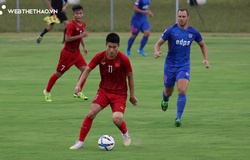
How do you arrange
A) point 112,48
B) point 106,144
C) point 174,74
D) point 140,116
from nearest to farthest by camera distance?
point 106,144 → point 112,48 → point 174,74 → point 140,116

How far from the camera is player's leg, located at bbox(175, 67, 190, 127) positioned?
14.1 metres

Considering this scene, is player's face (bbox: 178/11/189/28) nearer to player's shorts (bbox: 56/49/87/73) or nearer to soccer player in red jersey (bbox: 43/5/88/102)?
soccer player in red jersey (bbox: 43/5/88/102)

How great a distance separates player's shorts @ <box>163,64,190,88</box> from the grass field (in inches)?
28.4

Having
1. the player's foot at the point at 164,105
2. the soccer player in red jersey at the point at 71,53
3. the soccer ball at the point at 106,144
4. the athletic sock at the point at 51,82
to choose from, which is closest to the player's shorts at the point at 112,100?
the soccer ball at the point at 106,144

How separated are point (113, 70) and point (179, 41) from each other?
9.74 feet

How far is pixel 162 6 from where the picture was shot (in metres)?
46.6

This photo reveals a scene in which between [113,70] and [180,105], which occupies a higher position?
[113,70]

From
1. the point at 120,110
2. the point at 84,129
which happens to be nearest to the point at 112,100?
the point at 120,110

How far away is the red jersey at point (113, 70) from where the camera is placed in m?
11.9

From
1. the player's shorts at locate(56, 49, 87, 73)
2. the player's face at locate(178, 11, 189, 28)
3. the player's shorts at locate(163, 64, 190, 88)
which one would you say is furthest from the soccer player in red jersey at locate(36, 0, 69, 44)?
the player's face at locate(178, 11, 189, 28)

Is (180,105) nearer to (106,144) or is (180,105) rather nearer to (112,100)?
(112,100)

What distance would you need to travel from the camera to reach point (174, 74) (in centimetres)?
1476

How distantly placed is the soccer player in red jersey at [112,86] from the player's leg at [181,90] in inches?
85.7

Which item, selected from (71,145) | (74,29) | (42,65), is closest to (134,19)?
(42,65)
